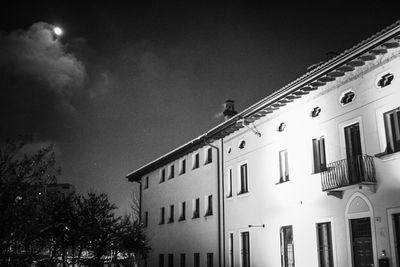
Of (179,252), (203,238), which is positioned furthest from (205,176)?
(179,252)

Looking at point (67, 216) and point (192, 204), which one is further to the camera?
point (192, 204)

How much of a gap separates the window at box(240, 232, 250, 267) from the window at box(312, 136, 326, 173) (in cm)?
616

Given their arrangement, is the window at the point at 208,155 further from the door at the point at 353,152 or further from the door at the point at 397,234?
the door at the point at 397,234

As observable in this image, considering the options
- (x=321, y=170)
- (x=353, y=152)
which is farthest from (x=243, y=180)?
(x=353, y=152)

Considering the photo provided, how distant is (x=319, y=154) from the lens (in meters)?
17.3

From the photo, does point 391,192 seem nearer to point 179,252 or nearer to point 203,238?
point 203,238

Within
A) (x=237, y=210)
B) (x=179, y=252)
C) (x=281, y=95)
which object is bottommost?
(x=179, y=252)

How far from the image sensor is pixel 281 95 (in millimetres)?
18766

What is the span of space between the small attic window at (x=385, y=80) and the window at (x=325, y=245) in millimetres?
5325

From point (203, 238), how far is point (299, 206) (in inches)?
379

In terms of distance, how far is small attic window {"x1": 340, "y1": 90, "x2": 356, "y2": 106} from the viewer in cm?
1580

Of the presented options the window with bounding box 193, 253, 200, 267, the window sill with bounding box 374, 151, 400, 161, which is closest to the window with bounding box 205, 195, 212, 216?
the window with bounding box 193, 253, 200, 267

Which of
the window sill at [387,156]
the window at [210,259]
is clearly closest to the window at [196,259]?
the window at [210,259]

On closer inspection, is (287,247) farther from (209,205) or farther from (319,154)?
(209,205)
